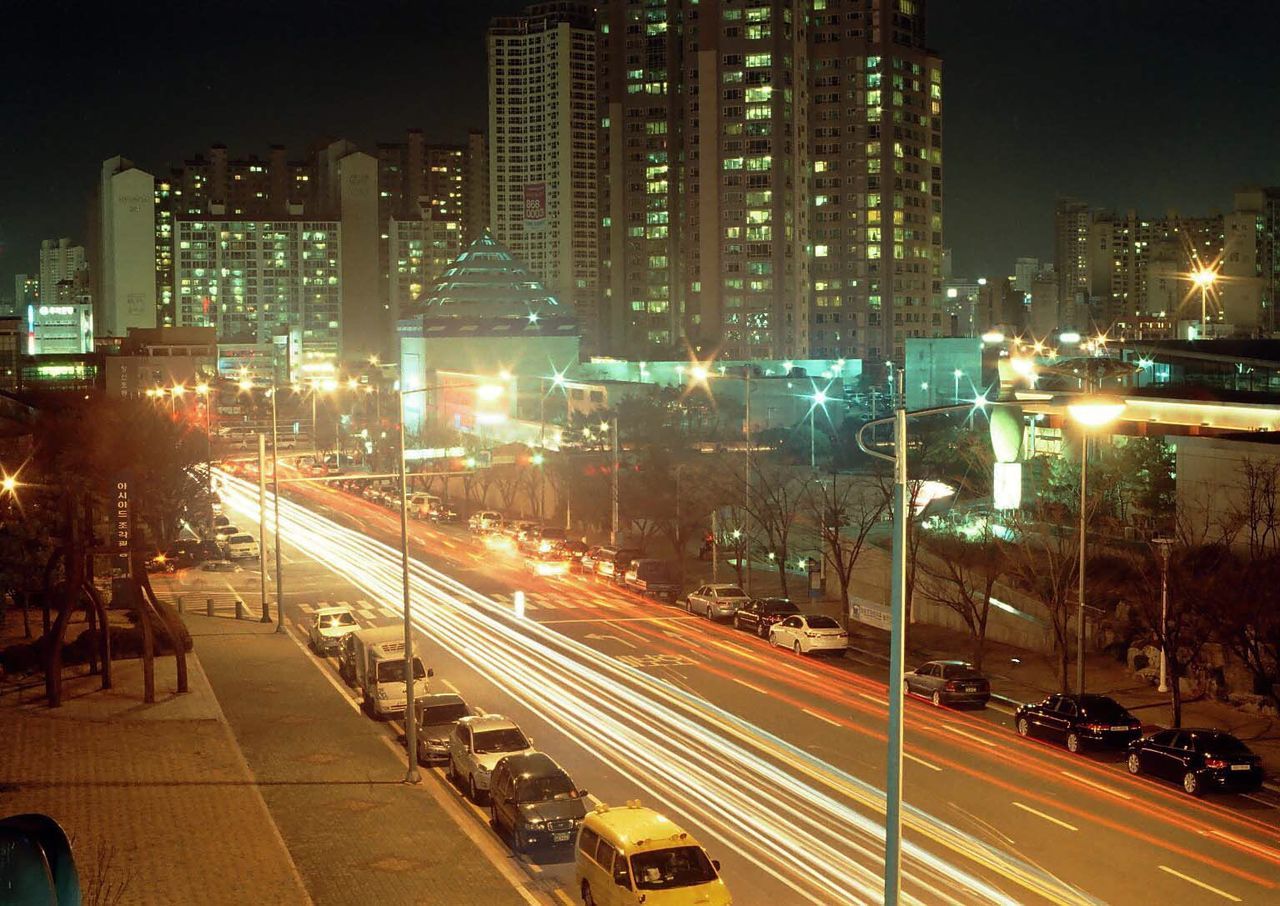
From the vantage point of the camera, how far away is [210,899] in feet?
54.3

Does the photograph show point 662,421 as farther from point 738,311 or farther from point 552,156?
point 552,156

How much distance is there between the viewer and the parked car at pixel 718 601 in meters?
41.4

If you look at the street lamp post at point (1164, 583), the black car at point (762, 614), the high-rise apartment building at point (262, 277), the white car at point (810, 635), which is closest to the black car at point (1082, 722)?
the street lamp post at point (1164, 583)

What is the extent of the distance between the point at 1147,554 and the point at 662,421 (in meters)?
46.2

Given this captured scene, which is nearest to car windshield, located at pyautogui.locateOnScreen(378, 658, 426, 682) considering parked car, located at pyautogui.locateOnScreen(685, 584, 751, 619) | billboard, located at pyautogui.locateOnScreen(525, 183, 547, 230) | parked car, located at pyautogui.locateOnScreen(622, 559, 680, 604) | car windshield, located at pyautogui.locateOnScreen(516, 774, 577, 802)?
car windshield, located at pyautogui.locateOnScreen(516, 774, 577, 802)

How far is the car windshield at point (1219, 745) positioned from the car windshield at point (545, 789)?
33.5ft

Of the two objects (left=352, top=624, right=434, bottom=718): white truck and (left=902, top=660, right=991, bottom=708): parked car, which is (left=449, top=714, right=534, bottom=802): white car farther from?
(left=902, top=660, right=991, bottom=708): parked car

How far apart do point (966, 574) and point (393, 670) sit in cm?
1835

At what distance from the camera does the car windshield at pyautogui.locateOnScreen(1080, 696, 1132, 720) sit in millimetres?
26125

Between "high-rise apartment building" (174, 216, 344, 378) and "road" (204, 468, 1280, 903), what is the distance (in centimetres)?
16257

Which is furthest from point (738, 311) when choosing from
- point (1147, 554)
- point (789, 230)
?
point (1147, 554)

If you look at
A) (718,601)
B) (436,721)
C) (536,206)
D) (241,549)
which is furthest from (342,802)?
(536,206)

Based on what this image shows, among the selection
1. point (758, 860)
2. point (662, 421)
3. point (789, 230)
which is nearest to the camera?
point (758, 860)

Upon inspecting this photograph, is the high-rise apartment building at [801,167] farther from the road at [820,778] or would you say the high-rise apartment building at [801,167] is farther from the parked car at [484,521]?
the road at [820,778]
